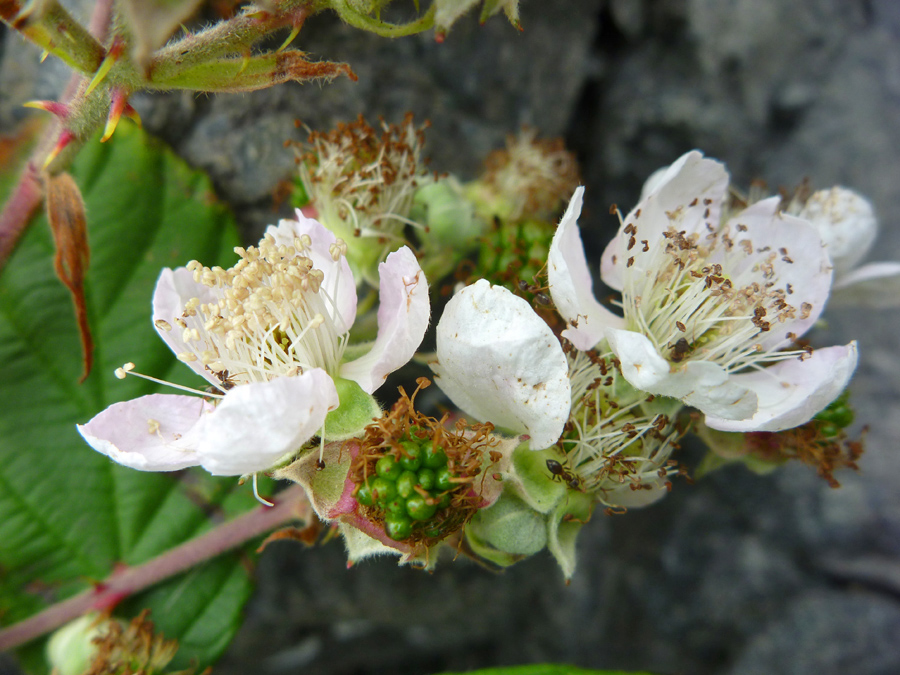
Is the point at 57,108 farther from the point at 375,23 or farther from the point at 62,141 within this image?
the point at 375,23

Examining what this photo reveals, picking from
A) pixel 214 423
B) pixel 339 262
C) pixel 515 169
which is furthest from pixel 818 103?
pixel 214 423

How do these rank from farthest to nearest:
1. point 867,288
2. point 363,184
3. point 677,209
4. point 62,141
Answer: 1. point 867,288
2. point 363,184
3. point 677,209
4. point 62,141

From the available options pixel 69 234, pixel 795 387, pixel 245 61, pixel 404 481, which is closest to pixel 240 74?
pixel 245 61

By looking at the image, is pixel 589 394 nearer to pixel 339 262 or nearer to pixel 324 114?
pixel 339 262

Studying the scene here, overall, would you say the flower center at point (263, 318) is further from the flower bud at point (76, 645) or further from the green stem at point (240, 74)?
the flower bud at point (76, 645)

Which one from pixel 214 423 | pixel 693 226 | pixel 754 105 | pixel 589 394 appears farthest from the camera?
pixel 754 105

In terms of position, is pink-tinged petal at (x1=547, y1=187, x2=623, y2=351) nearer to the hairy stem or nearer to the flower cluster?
the flower cluster
